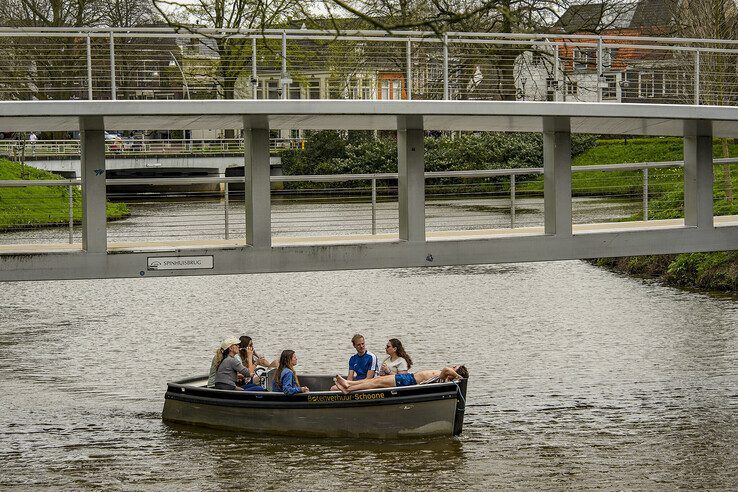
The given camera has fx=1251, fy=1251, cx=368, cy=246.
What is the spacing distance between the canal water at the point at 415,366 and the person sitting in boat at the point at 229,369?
92 centimetres

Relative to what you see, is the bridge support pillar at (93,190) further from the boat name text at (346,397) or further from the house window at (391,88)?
the boat name text at (346,397)

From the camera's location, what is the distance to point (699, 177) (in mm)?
20328

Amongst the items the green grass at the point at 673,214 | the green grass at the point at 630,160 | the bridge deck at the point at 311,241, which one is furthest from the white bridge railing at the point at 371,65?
the green grass at the point at 630,160

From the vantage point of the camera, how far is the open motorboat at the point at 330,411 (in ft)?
65.7

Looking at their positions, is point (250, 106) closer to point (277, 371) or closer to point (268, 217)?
point (268, 217)

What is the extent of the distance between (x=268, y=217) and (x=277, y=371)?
11.3 ft

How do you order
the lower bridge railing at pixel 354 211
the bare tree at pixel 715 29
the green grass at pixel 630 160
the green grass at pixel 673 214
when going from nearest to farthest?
the green grass at pixel 673 214
the bare tree at pixel 715 29
the lower bridge railing at pixel 354 211
the green grass at pixel 630 160

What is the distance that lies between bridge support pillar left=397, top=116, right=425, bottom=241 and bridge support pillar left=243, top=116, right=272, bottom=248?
6.58ft

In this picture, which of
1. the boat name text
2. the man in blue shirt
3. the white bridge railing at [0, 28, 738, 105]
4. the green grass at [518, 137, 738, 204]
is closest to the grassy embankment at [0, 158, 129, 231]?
the white bridge railing at [0, 28, 738, 105]

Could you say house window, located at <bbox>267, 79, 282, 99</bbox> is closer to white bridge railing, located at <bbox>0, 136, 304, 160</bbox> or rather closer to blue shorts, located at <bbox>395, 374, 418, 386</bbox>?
blue shorts, located at <bbox>395, 374, 418, 386</bbox>

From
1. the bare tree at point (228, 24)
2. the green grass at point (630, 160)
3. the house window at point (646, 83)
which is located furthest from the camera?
the green grass at point (630, 160)

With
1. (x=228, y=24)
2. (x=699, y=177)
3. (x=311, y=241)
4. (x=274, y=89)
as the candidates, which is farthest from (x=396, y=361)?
(x=228, y=24)

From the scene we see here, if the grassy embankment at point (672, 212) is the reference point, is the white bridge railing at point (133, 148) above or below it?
above

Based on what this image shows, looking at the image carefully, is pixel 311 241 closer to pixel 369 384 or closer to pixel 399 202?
pixel 399 202
